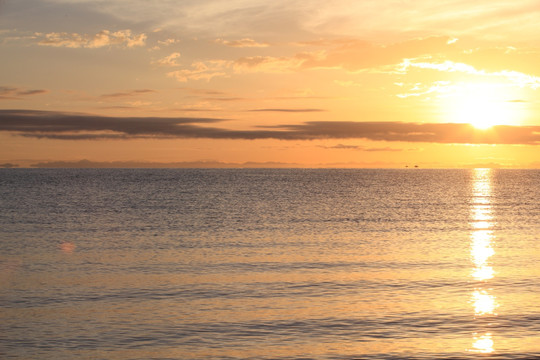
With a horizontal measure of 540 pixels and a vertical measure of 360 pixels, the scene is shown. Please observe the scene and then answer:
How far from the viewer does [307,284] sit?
27.2 metres

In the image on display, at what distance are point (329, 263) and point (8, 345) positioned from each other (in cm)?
1869

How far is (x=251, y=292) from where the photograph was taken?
25.2 m

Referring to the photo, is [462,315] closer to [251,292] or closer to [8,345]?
[251,292]

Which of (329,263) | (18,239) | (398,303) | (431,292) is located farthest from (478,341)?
(18,239)

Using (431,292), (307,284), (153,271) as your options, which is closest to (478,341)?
(431,292)

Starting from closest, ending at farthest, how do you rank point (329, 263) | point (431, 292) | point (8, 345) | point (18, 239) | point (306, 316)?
point (8, 345) → point (306, 316) → point (431, 292) → point (329, 263) → point (18, 239)

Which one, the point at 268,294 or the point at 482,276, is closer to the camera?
the point at 268,294

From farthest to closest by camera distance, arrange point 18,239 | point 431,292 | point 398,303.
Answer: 1. point 18,239
2. point 431,292
3. point 398,303

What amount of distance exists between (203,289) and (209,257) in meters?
8.81

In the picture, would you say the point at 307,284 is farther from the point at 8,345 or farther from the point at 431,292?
the point at 8,345

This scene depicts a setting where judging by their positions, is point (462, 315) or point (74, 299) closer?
point (462, 315)

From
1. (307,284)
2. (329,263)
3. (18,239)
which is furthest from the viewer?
(18,239)

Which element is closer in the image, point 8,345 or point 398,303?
point 8,345

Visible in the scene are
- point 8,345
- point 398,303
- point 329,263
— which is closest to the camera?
point 8,345
